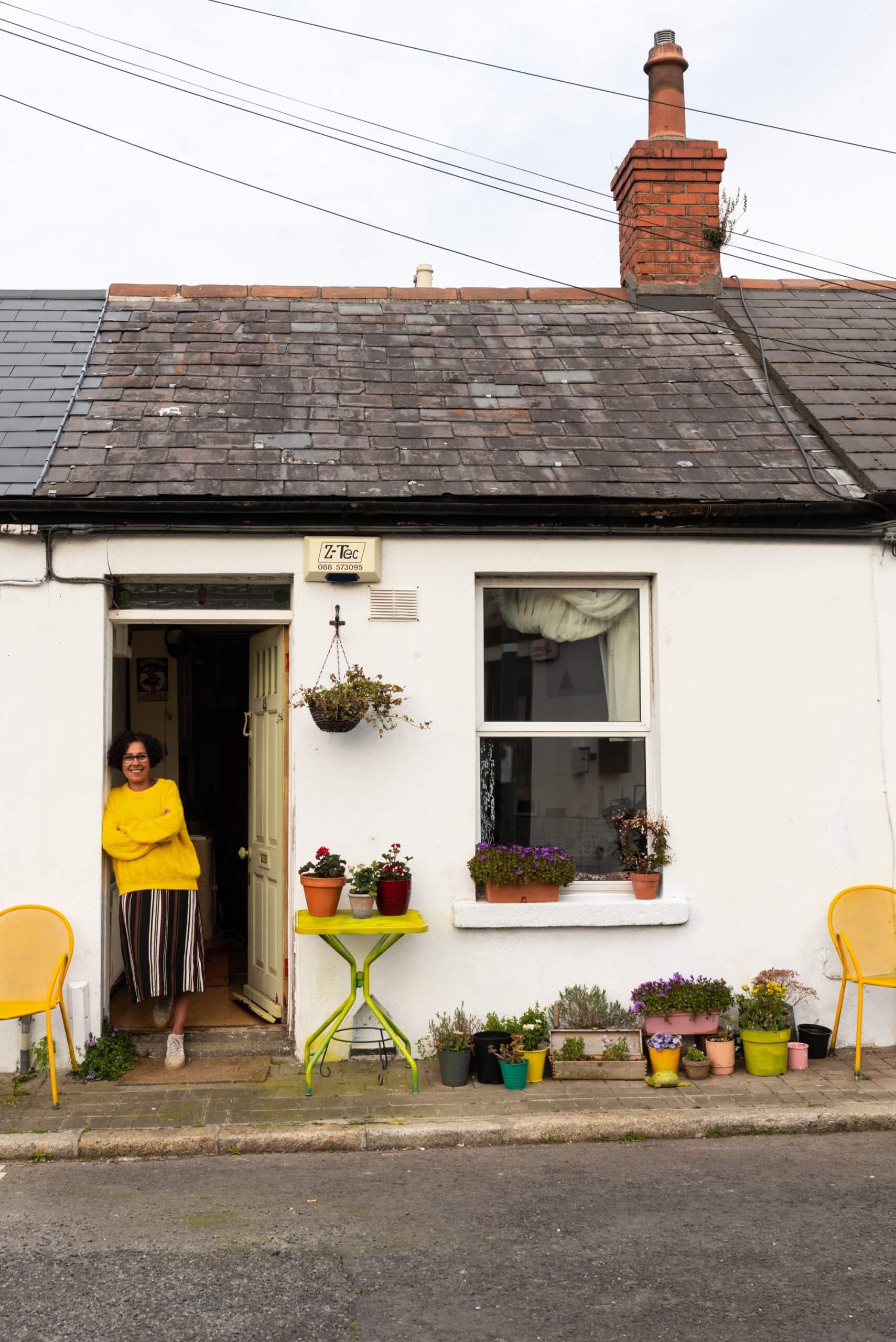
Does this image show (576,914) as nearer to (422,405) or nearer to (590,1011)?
(590,1011)

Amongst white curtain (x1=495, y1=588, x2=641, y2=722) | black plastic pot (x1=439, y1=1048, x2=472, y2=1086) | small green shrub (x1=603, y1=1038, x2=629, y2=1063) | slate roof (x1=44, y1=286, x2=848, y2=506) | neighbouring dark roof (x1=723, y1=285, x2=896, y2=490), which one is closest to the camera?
black plastic pot (x1=439, y1=1048, x2=472, y2=1086)

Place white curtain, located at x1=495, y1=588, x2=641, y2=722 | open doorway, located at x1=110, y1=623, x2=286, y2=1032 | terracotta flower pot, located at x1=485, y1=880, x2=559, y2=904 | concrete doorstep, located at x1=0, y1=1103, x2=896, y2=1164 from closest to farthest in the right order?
concrete doorstep, located at x1=0, y1=1103, x2=896, y2=1164, terracotta flower pot, located at x1=485, y1=880, x2=559, y2=904, white curtain, located at x1=495, y1=588, x2=641, y2=722, open doorway, located at x1=110, y1=623, x2=286, y2=1032

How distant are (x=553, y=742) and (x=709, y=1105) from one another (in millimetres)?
2337

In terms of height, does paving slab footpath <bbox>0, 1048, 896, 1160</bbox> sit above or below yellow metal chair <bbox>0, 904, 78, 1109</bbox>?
below

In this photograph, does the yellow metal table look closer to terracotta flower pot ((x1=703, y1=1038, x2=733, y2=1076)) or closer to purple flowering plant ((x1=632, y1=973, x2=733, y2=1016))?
purple flowering plant ((x1=632, y1=973, x2=733, y2=1016))

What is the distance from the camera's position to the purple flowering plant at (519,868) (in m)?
6.77

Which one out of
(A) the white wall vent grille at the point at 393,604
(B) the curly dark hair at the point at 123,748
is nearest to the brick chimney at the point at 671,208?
(A) the white wall vent grille at the point at 393,604

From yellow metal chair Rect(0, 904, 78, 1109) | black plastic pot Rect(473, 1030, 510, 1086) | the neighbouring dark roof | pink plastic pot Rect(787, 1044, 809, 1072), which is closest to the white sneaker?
yellow metal chair Rect(0, 904, 78, 1109)

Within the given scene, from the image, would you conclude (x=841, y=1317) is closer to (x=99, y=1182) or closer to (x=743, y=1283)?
(x=743, y=1283)

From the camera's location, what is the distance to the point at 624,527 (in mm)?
7105

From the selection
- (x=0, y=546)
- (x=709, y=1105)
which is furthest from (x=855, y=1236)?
(x=0, y=546)

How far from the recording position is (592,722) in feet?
23.9

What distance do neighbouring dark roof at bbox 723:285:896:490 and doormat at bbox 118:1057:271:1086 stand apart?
5259 mm

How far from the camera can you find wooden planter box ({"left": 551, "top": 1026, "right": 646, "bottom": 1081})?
6539 mm
